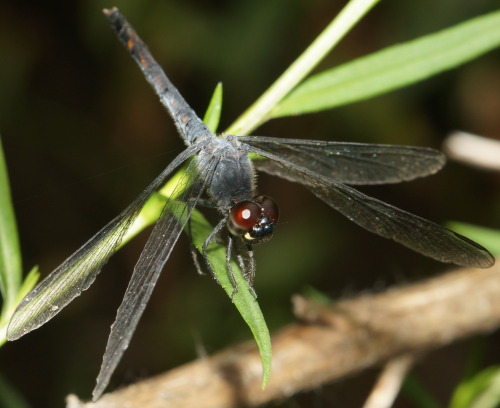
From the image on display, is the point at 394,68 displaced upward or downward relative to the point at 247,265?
upward

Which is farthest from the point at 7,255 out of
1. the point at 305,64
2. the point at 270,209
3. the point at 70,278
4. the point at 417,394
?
the point at 417,394

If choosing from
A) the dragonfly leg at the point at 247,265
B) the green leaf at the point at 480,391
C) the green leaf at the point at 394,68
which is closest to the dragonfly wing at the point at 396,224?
the green leaf at the point at 394,68

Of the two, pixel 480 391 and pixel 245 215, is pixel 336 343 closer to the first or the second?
pixel 480 391

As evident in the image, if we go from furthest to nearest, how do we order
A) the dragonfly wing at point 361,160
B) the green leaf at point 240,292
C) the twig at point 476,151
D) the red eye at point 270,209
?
the twig at point 476,151 → the dragonfly wing at point 361,160 → the red eye at point 270,209 → the green leaf at point 240,292

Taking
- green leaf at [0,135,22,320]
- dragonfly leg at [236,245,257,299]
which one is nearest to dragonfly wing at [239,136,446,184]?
dragonfly leg at [236,245,257,299]

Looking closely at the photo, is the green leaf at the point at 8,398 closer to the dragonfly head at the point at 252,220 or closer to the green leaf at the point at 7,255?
the green leaf at the point at 7,255

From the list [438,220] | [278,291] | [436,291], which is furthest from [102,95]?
[436,291]

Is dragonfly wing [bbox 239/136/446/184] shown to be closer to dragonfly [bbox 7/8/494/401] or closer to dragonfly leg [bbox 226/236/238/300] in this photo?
dragonfly [bbox 7/8/494/401]

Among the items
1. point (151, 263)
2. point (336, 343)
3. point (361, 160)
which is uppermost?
point (151, 263)
